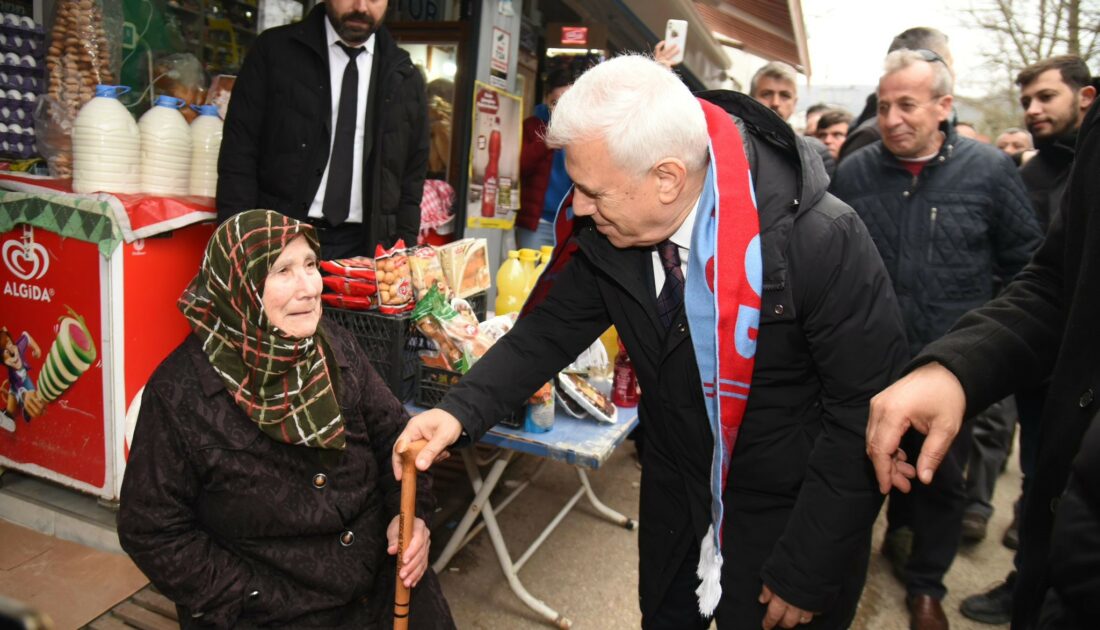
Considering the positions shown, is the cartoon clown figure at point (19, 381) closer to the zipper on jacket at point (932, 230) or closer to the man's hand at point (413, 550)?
Result: the man's hand at point (413, 550)

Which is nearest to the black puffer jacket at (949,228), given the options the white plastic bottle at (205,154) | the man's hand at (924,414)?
the man's hand at (924,414)

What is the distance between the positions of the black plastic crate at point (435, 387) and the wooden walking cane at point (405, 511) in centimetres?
66

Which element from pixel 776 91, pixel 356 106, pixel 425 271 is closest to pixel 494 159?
pixel 776 91

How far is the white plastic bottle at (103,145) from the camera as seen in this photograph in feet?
8.83

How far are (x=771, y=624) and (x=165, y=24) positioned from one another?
377cm

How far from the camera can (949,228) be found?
2812mm

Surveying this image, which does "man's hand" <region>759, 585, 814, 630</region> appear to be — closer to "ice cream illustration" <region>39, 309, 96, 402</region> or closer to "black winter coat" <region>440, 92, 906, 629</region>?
"black winter coat" <region>440, 92, 906, 629</region>

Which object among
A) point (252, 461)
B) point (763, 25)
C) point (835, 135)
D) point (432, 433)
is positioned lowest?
point (252, 461)

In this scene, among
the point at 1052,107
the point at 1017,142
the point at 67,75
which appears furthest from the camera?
the point at 1017,142

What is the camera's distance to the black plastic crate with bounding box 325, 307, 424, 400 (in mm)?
2303

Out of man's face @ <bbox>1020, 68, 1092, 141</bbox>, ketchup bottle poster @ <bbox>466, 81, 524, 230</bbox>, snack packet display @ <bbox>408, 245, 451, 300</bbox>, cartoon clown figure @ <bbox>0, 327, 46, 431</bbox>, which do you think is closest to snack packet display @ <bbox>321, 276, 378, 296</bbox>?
snack packet display @ <bbox>408, 245, 451, 300</bbox>

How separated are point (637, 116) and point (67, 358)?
8.38ft

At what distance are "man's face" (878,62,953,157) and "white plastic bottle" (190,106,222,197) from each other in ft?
9.25

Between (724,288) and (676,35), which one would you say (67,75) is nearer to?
(676,35)
